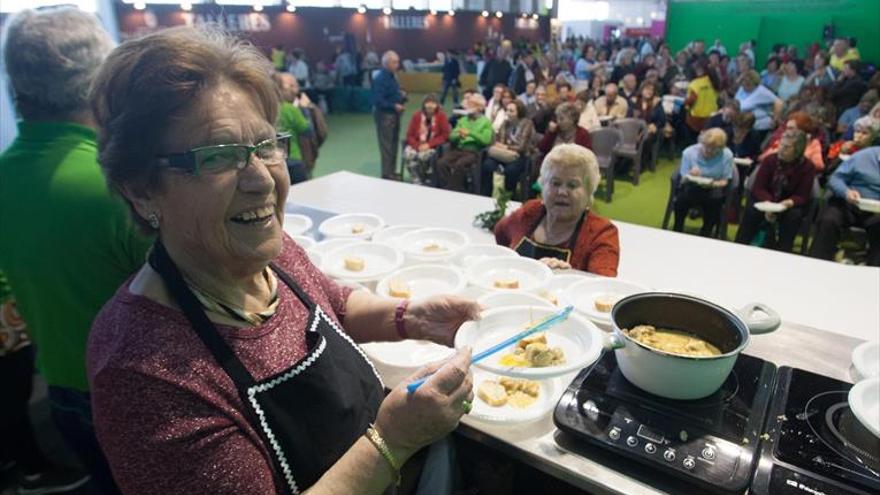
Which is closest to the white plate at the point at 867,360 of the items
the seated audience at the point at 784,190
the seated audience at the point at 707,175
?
the seated audience at the point at 784,190

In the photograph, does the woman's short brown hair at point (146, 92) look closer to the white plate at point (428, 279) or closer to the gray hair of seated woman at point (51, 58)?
the gray hair of seated woman at point (51, 58)

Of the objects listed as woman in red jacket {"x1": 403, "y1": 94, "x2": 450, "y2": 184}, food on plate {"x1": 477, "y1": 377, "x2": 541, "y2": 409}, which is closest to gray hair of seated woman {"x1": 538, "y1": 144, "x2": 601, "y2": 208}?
food on plate {"x1": 477, "y1": 377, "x2": 541, "y2": 409}

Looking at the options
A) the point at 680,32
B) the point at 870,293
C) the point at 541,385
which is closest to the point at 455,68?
the point at 680,32

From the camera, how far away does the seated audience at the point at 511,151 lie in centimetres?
627

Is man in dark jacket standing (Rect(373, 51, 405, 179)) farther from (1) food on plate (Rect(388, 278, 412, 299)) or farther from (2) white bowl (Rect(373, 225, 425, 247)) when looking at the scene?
(1) food on plate (Rect(388, 278, 412, 299))

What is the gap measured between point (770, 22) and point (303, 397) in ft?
55.3

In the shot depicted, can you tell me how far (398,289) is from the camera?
1.68 metres

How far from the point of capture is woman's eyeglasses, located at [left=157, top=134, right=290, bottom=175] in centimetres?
86

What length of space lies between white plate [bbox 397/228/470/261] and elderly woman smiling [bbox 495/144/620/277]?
447mm

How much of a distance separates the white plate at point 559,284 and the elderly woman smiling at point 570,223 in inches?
20.1

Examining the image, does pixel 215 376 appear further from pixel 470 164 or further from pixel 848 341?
pixel 470 164

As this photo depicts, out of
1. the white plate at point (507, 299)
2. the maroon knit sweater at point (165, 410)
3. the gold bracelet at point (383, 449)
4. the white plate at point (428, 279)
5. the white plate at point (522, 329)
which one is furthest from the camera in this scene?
the white plate at point (428, 279)

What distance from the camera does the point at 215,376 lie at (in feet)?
2.76

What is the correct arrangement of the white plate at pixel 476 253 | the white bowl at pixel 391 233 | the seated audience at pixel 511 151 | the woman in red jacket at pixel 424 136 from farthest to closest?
1. the woman in red jacket at pixel 424 136
2. the seated audience at pixel 511 151
3. the white bowl at pixel 391 233
4. the white plate at pixel 476 253
